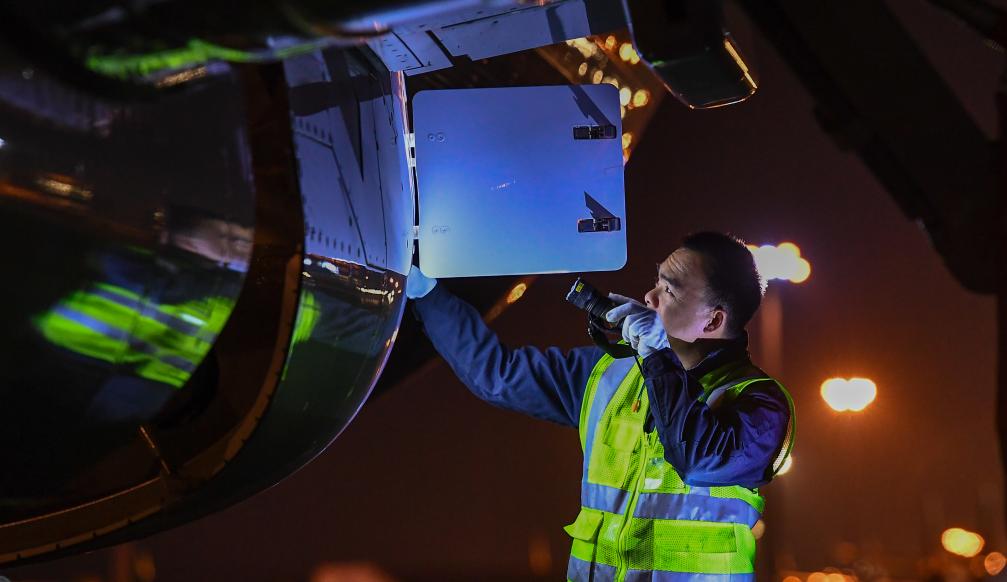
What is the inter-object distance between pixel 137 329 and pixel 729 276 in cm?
163

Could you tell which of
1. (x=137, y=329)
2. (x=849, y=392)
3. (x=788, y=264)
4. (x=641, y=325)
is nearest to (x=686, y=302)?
(x=641, y=325)

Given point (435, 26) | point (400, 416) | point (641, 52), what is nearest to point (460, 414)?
point (400, 416)

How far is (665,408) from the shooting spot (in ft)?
6.95

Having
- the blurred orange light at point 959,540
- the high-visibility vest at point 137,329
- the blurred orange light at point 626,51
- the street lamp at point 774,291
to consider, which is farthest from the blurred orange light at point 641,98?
the blurred orange light at point 959,540

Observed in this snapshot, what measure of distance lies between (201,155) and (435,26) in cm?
78

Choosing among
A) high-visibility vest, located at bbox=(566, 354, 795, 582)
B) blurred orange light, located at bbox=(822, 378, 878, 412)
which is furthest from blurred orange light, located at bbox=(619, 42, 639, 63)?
blurred orange light, located at bbox=(822, 378, 878, 412)

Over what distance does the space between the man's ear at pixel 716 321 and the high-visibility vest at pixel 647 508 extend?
15cm

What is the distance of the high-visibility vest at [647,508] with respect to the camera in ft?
7.03

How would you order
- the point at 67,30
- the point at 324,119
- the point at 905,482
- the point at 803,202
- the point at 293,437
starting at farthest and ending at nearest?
the point at 905,482, the point at 803,202, the point at 293,437, the point at 324,119, the point at 67,30

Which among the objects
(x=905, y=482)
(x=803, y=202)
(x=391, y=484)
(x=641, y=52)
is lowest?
(x=905, y=482)

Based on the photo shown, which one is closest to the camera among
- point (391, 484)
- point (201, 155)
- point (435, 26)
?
point (201, 155)

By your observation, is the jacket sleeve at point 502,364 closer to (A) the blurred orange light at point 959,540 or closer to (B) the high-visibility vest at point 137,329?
(B) the high-visibility vest at point 137,329

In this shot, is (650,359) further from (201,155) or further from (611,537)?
(201,155)

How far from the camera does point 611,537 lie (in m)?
2.19
